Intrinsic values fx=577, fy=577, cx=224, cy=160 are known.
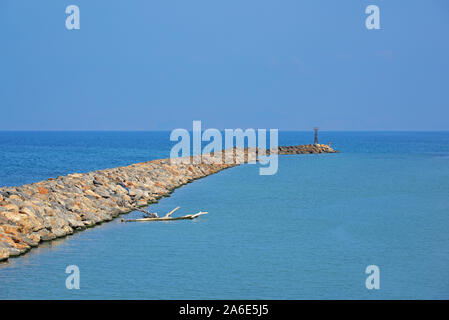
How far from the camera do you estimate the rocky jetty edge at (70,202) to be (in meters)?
20.5

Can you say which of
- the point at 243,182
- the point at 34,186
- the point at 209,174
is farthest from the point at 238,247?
the point at 209,174

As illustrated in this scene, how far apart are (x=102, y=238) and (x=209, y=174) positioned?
30.4m

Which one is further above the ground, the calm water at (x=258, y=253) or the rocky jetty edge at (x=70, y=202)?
the rocky jetty edge at (x=70, y=202)

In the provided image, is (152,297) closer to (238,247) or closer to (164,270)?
(164,270)

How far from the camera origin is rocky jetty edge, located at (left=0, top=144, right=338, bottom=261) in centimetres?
2052

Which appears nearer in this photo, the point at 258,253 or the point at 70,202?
the point at 258,253

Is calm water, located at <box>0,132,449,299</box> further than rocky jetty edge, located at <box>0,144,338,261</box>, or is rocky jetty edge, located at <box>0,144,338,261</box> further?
rocky jetty edge, located at <box>0,144,338,261</box>

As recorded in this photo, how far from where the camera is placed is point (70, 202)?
25.6 metres

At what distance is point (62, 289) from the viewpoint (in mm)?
15562

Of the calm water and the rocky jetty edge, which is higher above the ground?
the rocky jetty edge

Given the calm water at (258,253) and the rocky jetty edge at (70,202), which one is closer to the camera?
the calm water at (258,253)

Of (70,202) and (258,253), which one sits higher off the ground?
(70,202)
